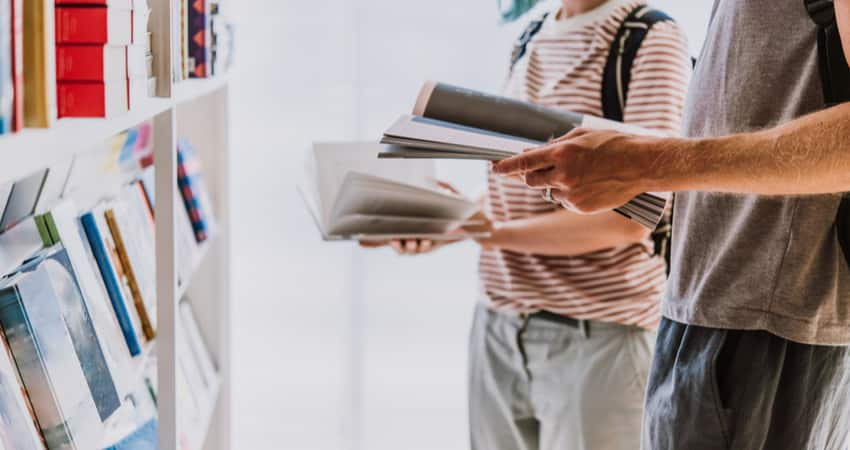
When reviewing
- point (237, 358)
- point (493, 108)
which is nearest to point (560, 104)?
point (493, 108)

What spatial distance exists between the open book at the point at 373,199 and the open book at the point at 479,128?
10.1 inches

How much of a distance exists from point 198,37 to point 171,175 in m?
0.33

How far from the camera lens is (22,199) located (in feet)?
4.30

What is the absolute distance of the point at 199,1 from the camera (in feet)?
5.45

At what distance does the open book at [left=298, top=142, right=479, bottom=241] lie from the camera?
1.57m

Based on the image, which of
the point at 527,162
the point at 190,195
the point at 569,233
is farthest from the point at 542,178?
the point at 190,195

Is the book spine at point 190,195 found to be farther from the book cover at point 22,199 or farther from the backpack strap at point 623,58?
the backpack strap at point 623,58

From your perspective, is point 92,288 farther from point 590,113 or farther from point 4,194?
point 590,113

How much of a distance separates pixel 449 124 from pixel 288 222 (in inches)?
68.5

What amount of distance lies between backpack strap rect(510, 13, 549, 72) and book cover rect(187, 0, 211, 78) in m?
0.59

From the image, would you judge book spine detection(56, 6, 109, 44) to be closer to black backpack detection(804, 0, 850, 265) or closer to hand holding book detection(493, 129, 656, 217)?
hand holding book detection(493, 129, 656, 217)

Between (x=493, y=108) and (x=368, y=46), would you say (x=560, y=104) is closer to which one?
(x=493, y=108)

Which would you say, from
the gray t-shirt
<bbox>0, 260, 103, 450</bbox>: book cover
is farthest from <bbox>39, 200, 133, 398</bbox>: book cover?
the gray t-shirt

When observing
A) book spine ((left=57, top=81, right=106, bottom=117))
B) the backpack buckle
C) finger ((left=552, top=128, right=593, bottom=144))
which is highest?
Answer: the backpack buckle
